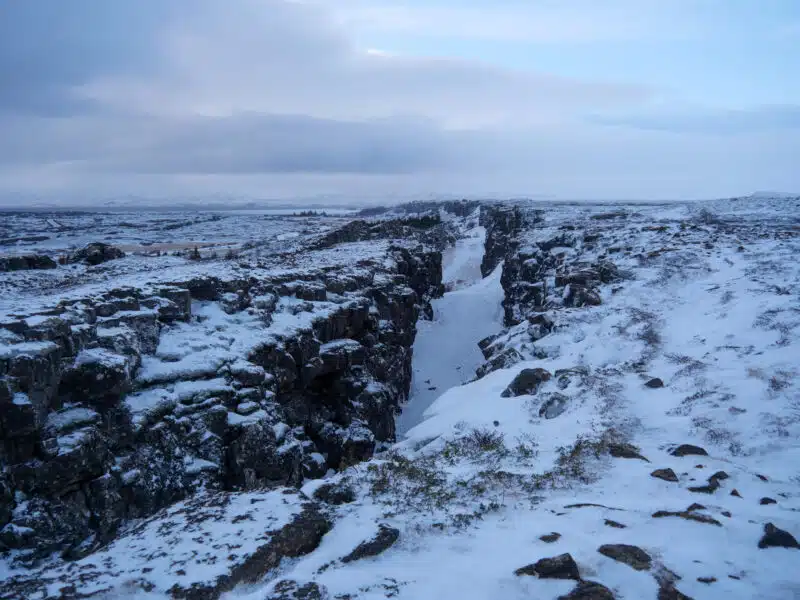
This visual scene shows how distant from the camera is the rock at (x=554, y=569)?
17.9ft

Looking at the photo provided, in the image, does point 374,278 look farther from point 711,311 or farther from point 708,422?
point 708,422

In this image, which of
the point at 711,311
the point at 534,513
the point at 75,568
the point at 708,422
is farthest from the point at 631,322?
the point at 75,568

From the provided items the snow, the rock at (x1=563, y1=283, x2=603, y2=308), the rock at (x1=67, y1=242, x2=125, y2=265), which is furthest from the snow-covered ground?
Answer: the rock at (x1=67, y1=242, x2=125, y2=265)

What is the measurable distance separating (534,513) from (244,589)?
4.31 meters

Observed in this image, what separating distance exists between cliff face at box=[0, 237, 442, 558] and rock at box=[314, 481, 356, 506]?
2.11 metres

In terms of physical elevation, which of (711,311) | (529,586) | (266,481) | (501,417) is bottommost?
(266,481)

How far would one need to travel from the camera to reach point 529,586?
5383 millimetres

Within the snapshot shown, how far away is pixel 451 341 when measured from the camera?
1416 inches

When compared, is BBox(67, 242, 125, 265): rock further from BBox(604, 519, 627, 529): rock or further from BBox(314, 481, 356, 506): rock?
BBox(604, 519, 627, 529): rock

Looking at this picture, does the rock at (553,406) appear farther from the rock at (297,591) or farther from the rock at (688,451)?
the rock at (297,591)

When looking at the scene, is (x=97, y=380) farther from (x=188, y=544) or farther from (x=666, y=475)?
(x=666, y=475)

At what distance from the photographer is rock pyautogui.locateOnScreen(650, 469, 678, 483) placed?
316 inches

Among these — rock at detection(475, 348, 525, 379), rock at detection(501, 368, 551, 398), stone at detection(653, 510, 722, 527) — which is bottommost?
rock at detection(475, 348, 525, 379)

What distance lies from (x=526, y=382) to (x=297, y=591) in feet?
32.9
